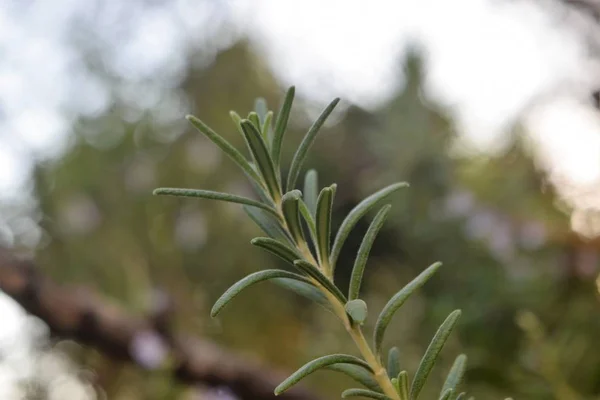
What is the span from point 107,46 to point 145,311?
0.47 metres

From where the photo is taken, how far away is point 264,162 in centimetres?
13

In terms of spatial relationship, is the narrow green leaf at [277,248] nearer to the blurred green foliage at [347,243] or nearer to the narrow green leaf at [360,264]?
the narrow green leaf at [360,264]

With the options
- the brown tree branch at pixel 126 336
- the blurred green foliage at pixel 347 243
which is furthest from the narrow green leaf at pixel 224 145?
the brown tree branch at pixel 126 336

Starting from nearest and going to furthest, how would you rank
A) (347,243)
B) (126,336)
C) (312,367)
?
(312,367) → (126,336) → (347,243)

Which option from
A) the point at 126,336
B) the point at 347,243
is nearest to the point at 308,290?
the point at 126,336

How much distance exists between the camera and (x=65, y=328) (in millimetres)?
389

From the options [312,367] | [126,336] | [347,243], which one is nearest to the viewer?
[312,367]

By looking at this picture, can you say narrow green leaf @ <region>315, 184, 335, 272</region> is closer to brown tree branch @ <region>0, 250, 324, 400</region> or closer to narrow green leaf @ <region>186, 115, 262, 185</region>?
narrow green leaf @ <region>186, 115, 262, 185</region>

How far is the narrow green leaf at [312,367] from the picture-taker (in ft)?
0.31

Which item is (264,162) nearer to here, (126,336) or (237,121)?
(237,121)

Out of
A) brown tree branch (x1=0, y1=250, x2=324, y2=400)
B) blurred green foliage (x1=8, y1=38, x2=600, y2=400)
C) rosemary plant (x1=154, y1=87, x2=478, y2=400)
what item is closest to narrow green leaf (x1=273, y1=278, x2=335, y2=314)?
rosemary plant (x1=154, y1=87, x2=478, y2=400)

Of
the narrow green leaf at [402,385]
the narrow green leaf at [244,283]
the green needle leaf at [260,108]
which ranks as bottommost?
the narrow green leaf at [402,385]

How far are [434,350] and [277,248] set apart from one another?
34mm

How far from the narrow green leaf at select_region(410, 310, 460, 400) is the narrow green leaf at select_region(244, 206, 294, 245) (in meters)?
0.04
